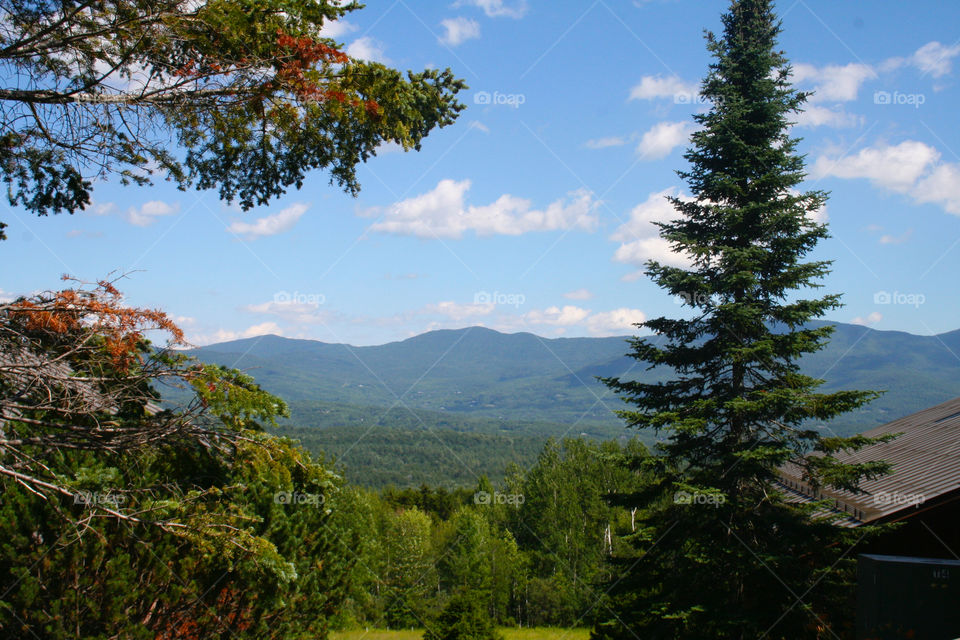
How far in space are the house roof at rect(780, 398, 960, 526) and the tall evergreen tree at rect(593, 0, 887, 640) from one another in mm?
512

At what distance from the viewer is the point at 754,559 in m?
11.1

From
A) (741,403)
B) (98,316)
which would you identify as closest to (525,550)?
(741,403)

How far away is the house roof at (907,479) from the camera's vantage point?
8.64 m

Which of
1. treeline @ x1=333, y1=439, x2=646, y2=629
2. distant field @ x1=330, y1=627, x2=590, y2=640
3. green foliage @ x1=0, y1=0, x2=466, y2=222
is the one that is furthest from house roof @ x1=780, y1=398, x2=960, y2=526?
treeline @ x1=333, y1=439, x2=646, y2=629

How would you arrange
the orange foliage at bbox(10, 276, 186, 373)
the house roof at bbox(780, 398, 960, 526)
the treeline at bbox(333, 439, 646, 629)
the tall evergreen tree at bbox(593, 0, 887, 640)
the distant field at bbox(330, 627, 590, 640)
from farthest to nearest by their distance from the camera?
the treeline at bbox(333, 439, 646, 629) < the distant field at bbox(330, 627, 590, 640) < the tall evergreen tree at bbox(593, 0, 887, 640) < the house roof at bbox(780, 398, 960, 526) < the orange foliage at bbox(10, 276, 186, 373)

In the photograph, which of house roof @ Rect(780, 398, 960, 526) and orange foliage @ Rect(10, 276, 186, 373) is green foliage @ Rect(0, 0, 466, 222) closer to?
orange foliage @ Rect(10, 276, 186, 373)

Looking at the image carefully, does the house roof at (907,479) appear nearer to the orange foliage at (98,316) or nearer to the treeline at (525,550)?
the orange foliage at (98,316)

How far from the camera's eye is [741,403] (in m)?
11.2

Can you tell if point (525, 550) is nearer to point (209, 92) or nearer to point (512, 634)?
point (512, 634)

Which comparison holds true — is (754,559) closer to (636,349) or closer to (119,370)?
(636,349)

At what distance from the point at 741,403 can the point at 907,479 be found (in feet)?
8.89

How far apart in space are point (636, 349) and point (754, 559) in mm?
4697

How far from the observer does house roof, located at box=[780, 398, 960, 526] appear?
8.64 meters

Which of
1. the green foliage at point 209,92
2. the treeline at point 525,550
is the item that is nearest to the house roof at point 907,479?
the green foliage at point 209,92
